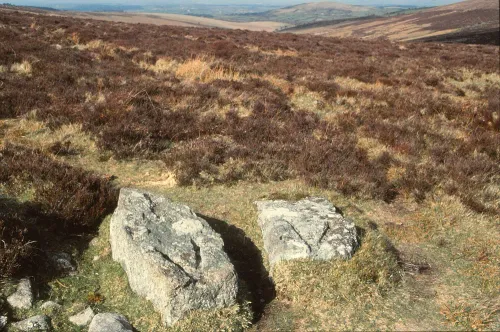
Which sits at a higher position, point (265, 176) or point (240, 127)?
point (240, 127)

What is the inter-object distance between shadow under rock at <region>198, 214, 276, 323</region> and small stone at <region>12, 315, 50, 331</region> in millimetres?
2292

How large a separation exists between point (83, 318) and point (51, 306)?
1.38 feet

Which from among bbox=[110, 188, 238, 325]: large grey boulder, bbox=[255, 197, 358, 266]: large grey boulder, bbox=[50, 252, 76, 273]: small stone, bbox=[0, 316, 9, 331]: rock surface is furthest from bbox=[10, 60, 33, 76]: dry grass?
bbox=[0, 316, 9, 331]: rock surface

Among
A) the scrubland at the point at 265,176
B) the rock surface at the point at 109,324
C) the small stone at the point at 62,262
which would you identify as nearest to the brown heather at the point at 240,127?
the scrubland at the point at 265,176

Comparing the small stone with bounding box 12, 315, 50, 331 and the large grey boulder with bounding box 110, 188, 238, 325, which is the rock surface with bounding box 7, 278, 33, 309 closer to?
the small stone with bounding box 12, 315, 50, 331

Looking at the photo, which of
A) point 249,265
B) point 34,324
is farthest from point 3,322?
point 249,265

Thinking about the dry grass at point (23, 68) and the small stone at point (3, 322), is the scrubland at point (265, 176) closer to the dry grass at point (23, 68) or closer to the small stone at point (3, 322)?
the dry grass at point (23, 68)

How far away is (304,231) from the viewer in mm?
5414

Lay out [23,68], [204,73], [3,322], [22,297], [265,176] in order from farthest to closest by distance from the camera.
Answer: [204,73] → [23,68] → [265,176] → [22,297] → [3,322]

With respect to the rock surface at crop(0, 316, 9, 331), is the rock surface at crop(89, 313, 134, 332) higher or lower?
lower

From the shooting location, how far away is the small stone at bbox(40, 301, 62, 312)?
13.8 ft

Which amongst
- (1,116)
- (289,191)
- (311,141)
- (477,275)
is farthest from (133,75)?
(477,275)

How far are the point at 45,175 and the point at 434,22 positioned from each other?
14154 cm

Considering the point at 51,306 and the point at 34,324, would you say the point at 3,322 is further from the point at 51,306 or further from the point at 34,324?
the point at 51,306
